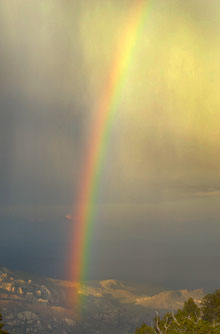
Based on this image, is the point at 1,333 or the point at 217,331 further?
the point at 1,333

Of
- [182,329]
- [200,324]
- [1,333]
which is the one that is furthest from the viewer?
[1,333]

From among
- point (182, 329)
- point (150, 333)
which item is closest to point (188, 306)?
point (150, 333)

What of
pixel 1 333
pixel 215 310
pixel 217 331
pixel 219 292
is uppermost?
pixel 219 292

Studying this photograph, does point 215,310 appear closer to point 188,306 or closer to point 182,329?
point 188,306

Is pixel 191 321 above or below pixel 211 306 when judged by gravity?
below

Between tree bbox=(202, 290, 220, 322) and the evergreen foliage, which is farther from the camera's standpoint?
tree bbox=(202, 290, 220, 322)

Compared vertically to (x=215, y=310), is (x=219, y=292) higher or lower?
higher

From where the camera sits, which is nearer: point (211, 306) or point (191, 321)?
point (191, 321)

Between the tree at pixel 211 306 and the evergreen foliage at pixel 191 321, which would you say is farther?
the tree at pixel 211 306
